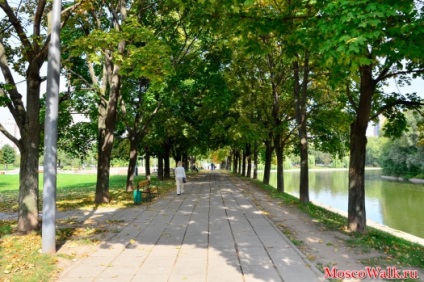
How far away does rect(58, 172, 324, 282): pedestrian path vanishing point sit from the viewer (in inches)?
219

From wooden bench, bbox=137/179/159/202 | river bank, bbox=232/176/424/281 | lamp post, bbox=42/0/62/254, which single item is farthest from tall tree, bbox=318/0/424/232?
wooden bench, bbox=137/179/159/202

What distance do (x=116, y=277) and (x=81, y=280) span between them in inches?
19.9

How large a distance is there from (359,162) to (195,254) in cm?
531

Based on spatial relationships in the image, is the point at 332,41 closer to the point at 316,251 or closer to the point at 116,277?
the point at 316,251

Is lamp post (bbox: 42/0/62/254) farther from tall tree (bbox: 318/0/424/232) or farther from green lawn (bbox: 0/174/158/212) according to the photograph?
green lawn (bbox: 0/174/158/212)

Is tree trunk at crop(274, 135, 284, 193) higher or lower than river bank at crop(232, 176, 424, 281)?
higher

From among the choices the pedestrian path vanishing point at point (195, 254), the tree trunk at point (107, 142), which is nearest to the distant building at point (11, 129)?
the tree trunk at point (107, 142)

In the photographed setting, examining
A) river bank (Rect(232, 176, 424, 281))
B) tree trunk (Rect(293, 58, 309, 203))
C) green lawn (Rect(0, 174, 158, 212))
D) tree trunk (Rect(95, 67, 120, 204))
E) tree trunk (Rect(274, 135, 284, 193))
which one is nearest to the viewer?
river bank (Rect(232, 176, 424, 281))

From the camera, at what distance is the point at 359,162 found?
374 inches

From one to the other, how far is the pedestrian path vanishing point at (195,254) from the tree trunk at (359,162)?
2190 millimetres

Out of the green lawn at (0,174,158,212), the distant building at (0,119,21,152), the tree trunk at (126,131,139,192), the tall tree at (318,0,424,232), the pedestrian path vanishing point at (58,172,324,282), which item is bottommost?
the green lawn at (0,174,158,212)

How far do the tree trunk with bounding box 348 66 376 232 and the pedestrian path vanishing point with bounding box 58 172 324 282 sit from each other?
2190mm

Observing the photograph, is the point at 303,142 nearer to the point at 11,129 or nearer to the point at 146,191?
the point at 146,191

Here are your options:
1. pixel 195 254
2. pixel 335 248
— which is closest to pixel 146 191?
pixel 195 254
